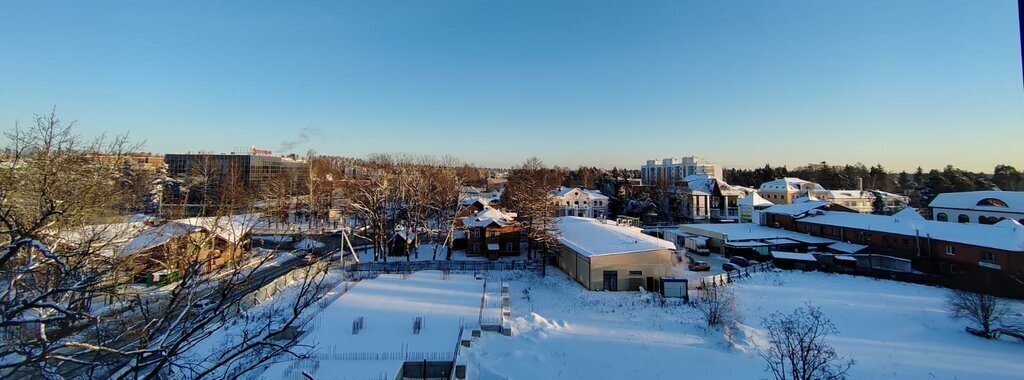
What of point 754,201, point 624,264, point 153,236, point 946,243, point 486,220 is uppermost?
point 754,201

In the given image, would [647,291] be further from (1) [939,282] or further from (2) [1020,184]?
(2) [1020,184]

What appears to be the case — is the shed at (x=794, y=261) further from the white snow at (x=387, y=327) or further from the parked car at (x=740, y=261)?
the white snow at (x=387, y=327)

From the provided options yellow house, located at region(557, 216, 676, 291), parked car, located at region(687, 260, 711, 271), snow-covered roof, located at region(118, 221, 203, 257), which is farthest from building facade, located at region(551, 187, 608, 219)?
snow-covered roof, located at region(118, 221, 203, 257)

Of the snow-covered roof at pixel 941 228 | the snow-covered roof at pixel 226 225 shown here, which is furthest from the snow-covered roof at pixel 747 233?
the snow-covered roof at pixel 226 225

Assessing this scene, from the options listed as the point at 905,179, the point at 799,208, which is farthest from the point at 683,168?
the point at 799,208

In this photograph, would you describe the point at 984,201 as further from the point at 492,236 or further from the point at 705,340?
the point at 492,236

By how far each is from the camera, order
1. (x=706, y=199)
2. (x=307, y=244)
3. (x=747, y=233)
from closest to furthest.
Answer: (x=307, y=244)
(x=747, y=233)
(x=706, y=199)

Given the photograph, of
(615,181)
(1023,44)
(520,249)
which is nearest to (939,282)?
(520,249)

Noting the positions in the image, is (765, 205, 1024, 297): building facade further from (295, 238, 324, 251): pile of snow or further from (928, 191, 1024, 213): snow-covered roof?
(295, 238, 324, 251): pile of snow
